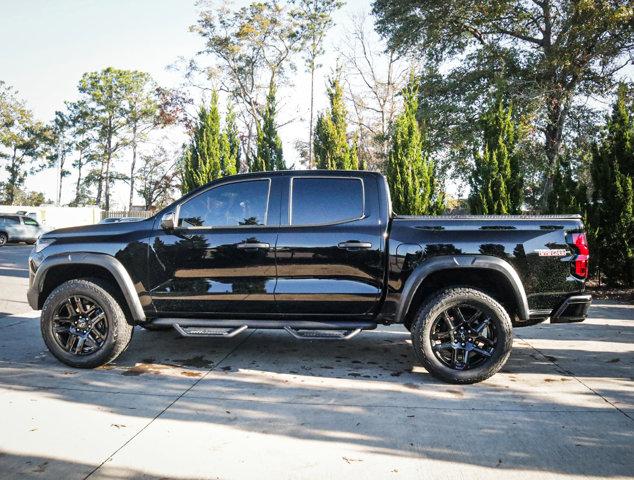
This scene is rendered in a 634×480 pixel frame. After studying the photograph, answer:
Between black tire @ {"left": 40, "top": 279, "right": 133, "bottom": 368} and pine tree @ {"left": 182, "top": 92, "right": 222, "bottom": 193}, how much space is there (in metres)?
13.7

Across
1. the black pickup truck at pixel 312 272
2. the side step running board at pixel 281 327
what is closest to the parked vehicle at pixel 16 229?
the black pickup truck at pixel 312 272

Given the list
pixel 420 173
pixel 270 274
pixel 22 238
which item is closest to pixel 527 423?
pixel 270 274

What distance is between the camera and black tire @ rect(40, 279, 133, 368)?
4.88m

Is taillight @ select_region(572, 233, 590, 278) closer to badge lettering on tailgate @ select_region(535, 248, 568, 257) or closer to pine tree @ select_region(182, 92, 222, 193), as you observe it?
badge lettering on tailgate @ select_region(535, 248, 568, 257)

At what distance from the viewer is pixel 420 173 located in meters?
12.2

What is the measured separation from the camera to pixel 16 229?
85.4 feet

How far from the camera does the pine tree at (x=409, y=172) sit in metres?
12.0

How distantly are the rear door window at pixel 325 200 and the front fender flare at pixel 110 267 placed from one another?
5.47 feet

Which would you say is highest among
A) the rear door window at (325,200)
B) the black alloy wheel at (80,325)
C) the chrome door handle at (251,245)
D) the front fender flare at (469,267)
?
the rear door window at (325,200)

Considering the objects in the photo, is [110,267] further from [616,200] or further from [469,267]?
[616,200]

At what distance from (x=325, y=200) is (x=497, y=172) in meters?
6.96

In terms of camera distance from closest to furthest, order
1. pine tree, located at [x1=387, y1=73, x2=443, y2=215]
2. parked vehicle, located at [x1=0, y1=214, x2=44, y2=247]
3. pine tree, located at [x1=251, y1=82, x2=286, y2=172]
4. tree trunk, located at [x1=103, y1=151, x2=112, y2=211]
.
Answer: pine tree, located at [x1=387, y1=73, x2=443, y2=215]
pine tree, located at [x1=251, y1=82, x2=286, y2=172]
parked vehicle, located at [x1=0, y1=214, x2=44, y2=247]
tree trunk, located at [x1=103, y1=151, x2=112, y2=211]

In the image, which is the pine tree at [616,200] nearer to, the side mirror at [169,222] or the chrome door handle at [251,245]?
the chrome door handle at [251,245]

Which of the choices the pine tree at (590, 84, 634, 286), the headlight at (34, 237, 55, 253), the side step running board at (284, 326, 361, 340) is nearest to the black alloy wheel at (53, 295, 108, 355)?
the headlight at (34, 237, 55, 253)
